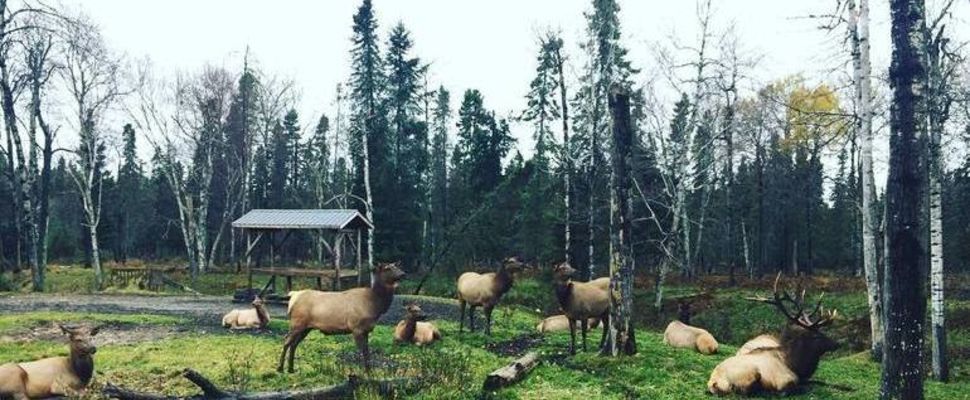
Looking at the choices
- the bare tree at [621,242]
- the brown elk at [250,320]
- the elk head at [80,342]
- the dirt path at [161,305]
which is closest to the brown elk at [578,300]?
the bare tree at [621,242]

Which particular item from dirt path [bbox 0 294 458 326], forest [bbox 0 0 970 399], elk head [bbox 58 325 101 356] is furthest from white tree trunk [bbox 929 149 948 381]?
elk head [bbox 58 325 101 356]

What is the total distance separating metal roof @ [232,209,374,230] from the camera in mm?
24500

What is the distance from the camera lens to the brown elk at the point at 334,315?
421 inches

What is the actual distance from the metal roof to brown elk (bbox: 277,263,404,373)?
1325 cm

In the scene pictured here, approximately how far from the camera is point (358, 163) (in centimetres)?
4241

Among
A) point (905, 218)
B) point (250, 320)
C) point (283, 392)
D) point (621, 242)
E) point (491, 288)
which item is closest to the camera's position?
point (905, 218)

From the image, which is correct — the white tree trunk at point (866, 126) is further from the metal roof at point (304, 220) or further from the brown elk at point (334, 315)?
the metal roof at point (304, 220)

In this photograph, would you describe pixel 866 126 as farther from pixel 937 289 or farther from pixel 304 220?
pixel 304 220

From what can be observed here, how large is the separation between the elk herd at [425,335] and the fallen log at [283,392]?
3.05 feet

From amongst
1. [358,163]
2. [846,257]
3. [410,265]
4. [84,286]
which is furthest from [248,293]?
[846,257]

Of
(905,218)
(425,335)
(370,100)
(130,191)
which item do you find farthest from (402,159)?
(130,191)

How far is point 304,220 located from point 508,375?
17.0 m

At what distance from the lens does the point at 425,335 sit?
1401 cm

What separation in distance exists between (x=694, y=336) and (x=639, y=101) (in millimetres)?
17645
